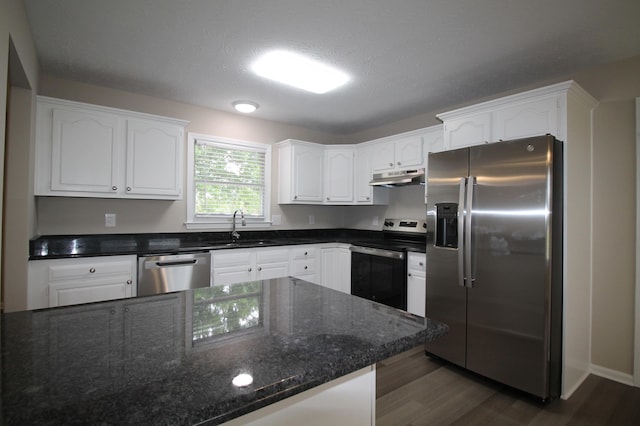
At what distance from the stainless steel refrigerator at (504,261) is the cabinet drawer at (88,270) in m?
2.70

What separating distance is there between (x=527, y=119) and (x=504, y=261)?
1.07 m

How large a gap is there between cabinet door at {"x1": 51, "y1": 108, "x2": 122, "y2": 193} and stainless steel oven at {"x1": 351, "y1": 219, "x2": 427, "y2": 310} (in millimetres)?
2631

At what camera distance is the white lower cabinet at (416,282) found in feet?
10.3

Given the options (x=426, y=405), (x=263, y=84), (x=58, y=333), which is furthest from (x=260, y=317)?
(x=263, y=84)

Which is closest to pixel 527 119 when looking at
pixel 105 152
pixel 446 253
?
pixel 446 253

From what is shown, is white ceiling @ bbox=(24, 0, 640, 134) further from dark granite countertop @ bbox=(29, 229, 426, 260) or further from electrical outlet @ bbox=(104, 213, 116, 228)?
dark granite countertop @ bbox=(29, 229, 426, 260)

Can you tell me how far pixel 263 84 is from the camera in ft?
10.2

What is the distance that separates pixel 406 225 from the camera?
407cm

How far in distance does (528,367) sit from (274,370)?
2293mm

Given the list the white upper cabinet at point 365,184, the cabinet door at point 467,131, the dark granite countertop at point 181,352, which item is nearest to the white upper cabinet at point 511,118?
the cabinet door at point 467,131

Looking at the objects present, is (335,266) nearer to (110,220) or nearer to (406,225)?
(406,225)

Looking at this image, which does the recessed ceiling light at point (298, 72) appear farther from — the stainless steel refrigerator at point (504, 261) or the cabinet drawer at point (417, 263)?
the cabinet drawer at point (417, 263)

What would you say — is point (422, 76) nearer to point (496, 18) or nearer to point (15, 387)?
point (496, 18)

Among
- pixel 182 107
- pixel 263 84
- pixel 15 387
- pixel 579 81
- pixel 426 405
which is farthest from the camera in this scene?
pixel 182 107
